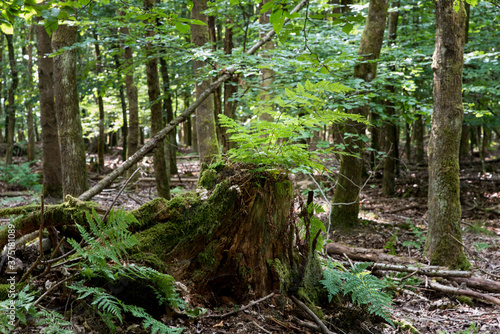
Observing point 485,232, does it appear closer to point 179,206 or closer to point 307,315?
point 307,315

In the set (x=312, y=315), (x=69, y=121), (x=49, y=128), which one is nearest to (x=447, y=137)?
(x=312, y=315)

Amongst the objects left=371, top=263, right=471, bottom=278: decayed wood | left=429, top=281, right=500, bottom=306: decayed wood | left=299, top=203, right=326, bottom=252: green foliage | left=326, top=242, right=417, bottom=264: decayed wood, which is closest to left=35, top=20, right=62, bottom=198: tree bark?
left=326, top=242, right=417, bottom=264: decayed wood

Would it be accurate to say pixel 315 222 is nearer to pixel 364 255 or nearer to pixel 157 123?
pixel 364 255

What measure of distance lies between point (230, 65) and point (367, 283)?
3976mm

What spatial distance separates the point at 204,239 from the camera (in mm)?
3082

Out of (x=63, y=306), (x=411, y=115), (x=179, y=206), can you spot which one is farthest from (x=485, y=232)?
(x=63, y=306)

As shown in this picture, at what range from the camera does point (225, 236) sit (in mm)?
3176

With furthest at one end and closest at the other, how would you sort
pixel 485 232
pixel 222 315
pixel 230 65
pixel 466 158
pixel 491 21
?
pixel 466 158
pixel 491 21
pixel 485 232
pixel 230 65
pixel 222 315

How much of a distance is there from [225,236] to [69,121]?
14.2ft

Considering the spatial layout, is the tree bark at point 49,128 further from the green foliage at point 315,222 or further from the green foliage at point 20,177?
the green foliage at point 315,222

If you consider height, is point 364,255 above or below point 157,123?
below

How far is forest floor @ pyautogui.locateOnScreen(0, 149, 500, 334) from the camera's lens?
290 cm

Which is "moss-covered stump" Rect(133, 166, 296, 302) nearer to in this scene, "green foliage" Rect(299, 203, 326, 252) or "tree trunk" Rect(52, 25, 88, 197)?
"green foliage" Rect(299, 203, 326, 252)

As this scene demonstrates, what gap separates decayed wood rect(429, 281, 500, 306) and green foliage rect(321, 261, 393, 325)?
174 centimetres
